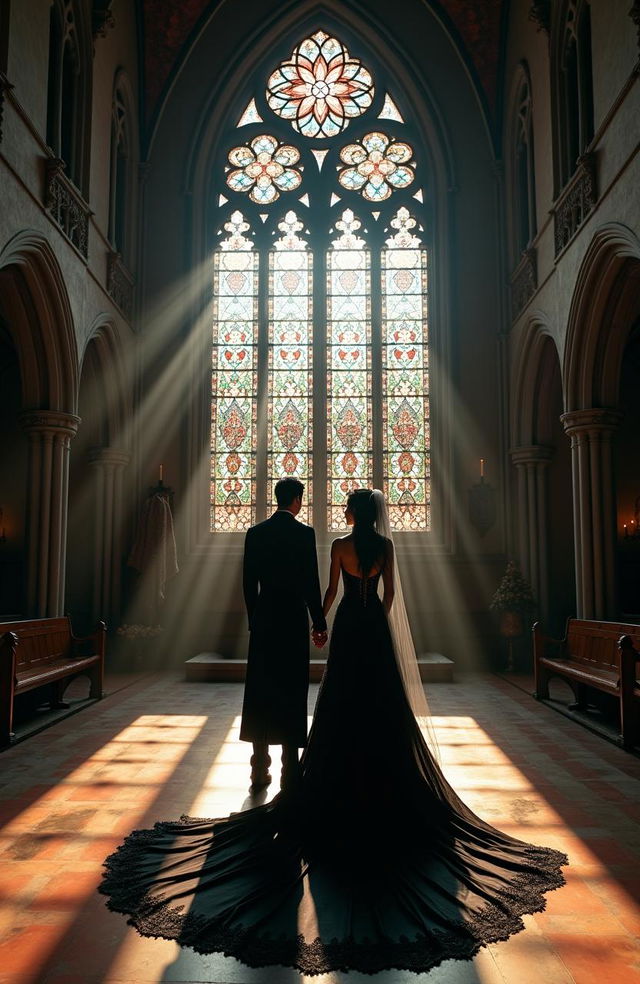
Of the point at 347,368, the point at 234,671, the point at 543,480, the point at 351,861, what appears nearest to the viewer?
the point at 351,861

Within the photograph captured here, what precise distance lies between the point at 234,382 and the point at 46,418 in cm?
402

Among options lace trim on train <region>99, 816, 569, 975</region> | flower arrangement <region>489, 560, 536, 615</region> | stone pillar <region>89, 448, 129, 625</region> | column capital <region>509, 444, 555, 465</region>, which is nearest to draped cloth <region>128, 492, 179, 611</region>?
stone pillar <region>89, 448, 129, 625</region>

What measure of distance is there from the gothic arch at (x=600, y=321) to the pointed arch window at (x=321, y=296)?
3484 mm

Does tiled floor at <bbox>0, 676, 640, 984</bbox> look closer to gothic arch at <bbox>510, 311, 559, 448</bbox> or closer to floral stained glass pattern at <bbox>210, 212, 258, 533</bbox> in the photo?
floral stained glass pattern at <bbox>210, 212, 258, 533</bbox>

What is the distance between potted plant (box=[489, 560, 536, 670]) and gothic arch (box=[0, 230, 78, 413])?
5.94 meters

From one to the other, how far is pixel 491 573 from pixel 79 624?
19.9 ft

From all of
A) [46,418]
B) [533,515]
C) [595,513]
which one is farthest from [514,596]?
[46,418]

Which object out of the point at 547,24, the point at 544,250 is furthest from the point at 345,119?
the point at 544,250

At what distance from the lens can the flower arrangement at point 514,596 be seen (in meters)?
10.5

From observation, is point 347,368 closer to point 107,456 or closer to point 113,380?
point 113,380

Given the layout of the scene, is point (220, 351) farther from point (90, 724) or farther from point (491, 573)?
point (90, 724)

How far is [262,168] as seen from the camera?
13.0 metres

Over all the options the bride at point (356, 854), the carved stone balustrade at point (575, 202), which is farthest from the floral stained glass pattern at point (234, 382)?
the bride at point (356, 854)

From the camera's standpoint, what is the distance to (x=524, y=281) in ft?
36.5
